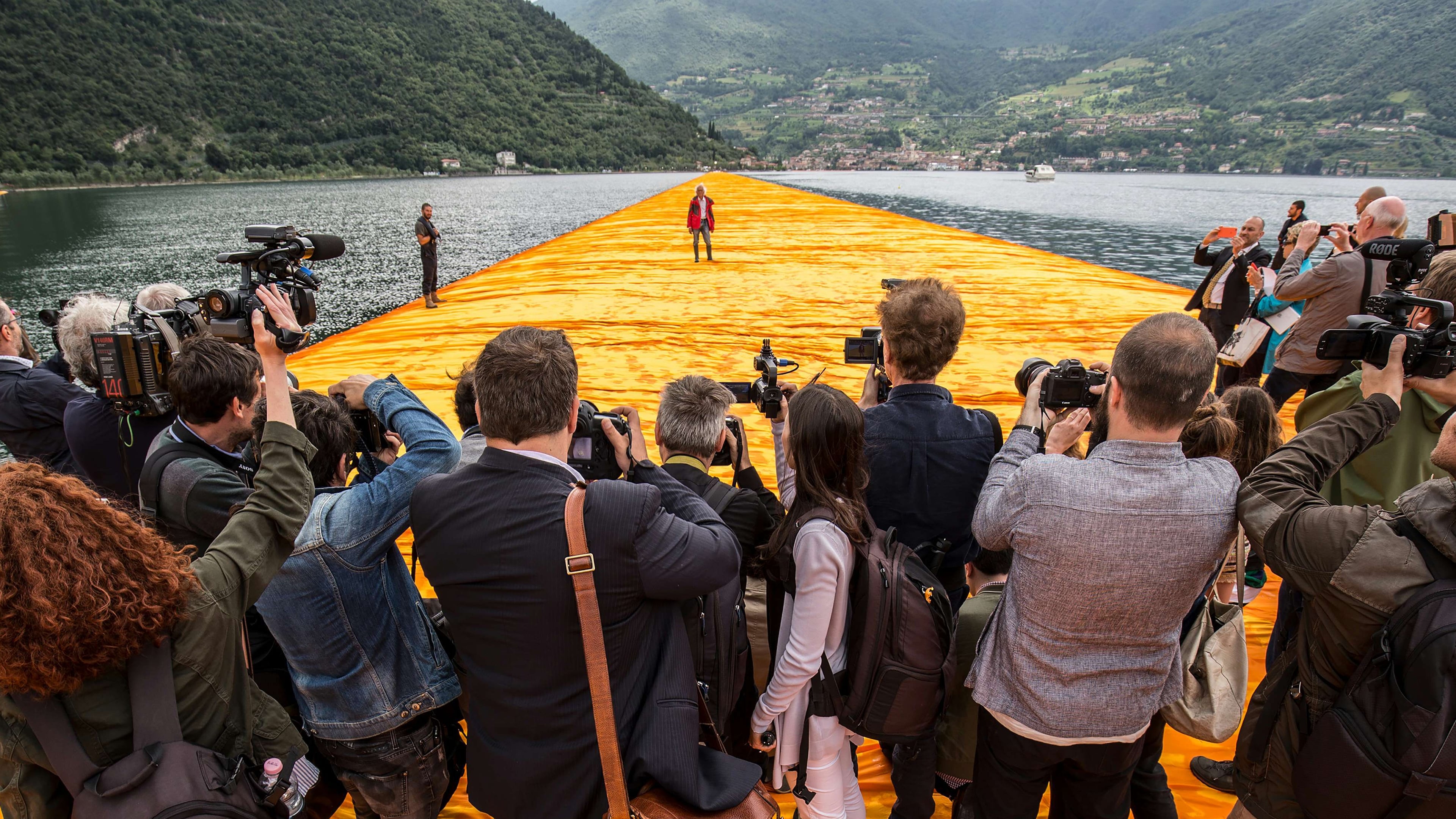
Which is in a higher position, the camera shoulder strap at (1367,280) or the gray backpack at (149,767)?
the camera shoulder strap at (1367,280)

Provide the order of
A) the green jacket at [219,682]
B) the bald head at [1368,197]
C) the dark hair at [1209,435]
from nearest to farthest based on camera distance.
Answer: the green jacket at [219,682]
the dark hair at [1209,435]
the bald head at [1368,197]

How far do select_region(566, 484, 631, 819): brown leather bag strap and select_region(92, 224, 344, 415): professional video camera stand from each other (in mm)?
1061

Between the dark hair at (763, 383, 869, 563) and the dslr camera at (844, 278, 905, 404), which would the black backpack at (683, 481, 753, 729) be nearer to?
the dark hair at (763, 383, 869, 563)

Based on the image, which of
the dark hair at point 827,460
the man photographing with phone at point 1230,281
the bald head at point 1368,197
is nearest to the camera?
the dark hair at point 827,460

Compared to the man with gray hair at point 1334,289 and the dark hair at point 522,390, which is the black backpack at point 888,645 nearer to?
the dark hair at point 522,390

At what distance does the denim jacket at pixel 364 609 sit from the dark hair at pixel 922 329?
1359 millimetres

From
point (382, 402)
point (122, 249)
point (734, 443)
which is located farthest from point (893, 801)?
point (122, 249)

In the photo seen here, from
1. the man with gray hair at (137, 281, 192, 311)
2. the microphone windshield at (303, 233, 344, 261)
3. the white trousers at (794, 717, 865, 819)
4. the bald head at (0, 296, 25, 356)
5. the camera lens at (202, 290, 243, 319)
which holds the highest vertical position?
the microphone windshield at (303, 233, 344, 261)

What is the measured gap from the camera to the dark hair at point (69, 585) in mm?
1107

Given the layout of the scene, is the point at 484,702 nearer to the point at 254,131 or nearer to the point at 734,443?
the point at 734,443

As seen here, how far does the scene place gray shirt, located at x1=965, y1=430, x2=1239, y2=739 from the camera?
1.50 m

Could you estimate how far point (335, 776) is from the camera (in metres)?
2.03

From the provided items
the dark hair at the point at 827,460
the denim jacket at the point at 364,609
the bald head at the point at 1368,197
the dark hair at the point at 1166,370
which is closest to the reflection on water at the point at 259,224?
the denim jacket at the point at 364,609

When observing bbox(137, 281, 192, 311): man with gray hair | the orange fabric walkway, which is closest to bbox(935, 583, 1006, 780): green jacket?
the orange fabric walkway
